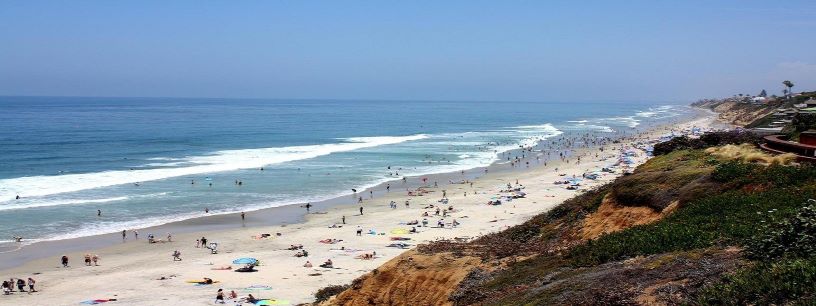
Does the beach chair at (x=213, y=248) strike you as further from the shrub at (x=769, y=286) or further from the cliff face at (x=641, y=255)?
the shrub at (x=769, y=286)

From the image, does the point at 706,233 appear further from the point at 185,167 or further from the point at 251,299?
the point at 185,167

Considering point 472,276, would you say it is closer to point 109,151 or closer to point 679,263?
point 679,263

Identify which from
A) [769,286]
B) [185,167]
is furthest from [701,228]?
[185,167]

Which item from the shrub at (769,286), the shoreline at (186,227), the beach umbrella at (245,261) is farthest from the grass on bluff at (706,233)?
the shoreline at (186,227)

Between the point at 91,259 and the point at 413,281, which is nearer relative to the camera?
the point at 413,281

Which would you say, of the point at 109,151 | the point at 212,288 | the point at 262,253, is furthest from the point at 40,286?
the point at 109,151

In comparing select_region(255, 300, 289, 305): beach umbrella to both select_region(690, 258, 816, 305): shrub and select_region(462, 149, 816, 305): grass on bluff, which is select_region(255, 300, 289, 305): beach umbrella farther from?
select_region(690, 258, 816, 305): shrub
